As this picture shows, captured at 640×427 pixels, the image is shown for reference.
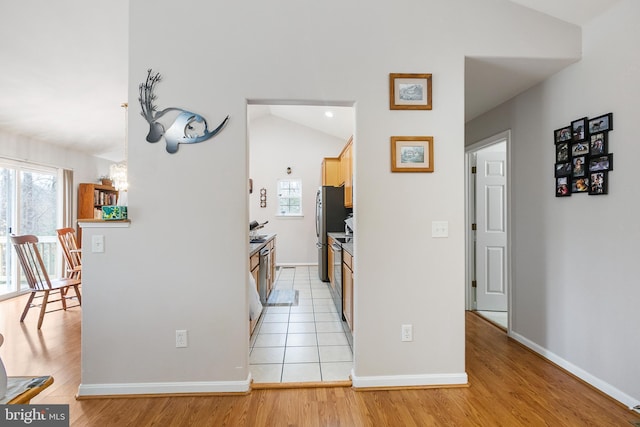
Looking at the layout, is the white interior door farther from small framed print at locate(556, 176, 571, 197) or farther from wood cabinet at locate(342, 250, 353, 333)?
wood cabinet at locate(342, 250, 353, 333)

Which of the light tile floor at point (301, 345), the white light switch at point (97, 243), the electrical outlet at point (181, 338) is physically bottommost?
the light tile floor at point (301, 345)

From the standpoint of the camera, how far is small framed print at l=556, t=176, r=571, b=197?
2.46m

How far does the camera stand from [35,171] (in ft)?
16.2

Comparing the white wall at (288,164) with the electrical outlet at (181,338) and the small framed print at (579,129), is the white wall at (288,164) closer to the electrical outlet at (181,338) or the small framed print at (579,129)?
the electrical outlet at (181,338)

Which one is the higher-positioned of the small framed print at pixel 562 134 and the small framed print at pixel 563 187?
the small framed print at pixel 562 134

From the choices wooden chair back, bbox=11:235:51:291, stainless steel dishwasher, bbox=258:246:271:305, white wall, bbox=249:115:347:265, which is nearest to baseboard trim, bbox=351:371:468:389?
stainless steel dishwasher, bbox=258:246:271:305

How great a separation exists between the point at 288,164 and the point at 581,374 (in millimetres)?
5821

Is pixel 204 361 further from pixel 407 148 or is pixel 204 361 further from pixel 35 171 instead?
pixel 35 171

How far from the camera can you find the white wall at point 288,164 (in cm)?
695

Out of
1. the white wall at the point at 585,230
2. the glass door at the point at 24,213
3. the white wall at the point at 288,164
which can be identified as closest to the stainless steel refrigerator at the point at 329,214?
the white wall at the point at 288,164

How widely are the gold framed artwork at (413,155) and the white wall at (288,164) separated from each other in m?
4.76

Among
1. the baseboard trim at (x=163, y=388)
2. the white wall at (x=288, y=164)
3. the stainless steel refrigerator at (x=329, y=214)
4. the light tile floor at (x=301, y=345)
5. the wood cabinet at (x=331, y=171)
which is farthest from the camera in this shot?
the white wall at (x=288, y=164)

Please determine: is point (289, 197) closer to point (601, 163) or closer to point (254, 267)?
point (254, 267)

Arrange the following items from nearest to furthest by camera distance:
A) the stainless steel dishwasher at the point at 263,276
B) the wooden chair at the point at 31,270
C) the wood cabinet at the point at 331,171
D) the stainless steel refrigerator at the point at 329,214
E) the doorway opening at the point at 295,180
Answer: the wooden chair at the point at 31,270 < the stainless steel dishwasher at the point at 263,276 < the doorway opening at the point at 295,180 < the stainless steel refrigerator at the point at 329,214 < the wood cabinet at the point at 331,171
